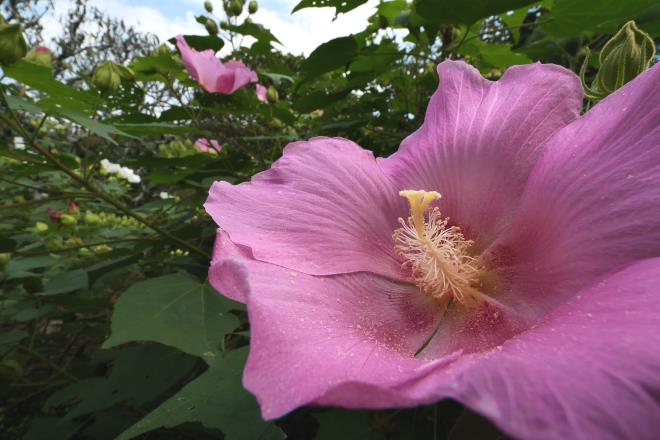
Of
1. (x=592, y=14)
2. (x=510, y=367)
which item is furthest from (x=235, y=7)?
(x=510, y=367)

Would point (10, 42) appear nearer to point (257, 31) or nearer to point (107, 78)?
point (107, 78)

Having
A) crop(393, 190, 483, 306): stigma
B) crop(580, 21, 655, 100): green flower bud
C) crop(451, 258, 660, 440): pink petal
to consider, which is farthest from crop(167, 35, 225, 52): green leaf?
crop(451, 258, 660, 440): pink petal

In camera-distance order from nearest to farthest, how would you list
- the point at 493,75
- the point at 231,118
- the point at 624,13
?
1. the point at 624,13
2. the point at 493,75
3. the point at 231,118

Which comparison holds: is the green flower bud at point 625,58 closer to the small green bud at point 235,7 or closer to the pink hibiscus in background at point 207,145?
the pink hibiscus in background at point 207,145

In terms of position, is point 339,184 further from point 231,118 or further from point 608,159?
point 231,118

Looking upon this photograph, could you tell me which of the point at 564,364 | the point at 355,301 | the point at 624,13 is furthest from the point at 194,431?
the point at 624,13

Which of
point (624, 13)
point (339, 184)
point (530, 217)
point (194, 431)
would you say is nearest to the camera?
point (530, 217)
